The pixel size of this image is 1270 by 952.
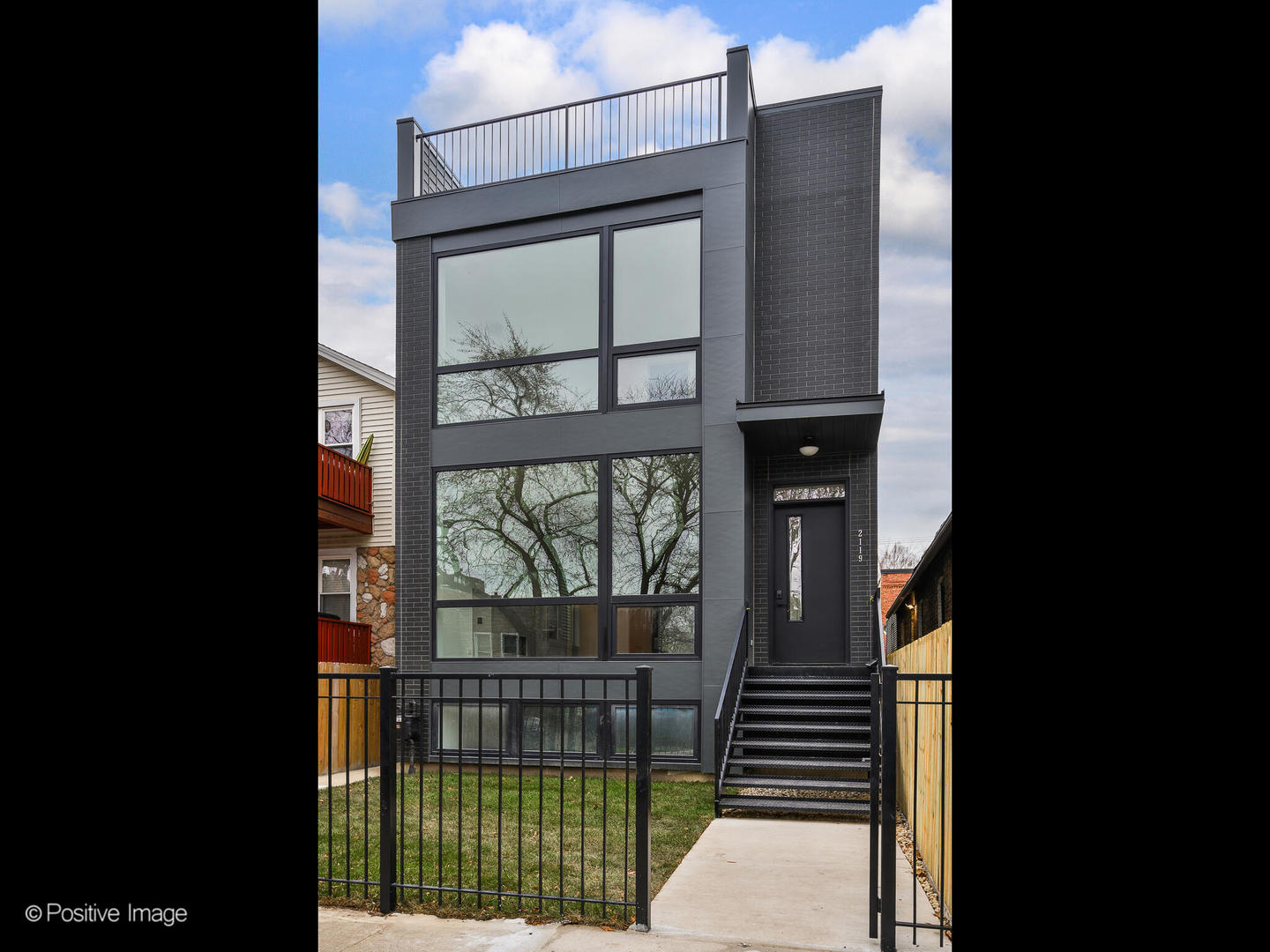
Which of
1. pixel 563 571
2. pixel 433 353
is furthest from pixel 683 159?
pixel 563 571

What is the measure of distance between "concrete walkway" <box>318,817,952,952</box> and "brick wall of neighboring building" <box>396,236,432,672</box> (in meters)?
5.16

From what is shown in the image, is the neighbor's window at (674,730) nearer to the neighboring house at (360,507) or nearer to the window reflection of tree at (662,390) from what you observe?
the window reflection of tree at (662,390)

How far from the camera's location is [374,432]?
1282 centimetres

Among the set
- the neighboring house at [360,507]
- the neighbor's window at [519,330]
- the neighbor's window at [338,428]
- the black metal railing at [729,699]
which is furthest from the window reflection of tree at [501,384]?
the neighbor's window at [338,428]

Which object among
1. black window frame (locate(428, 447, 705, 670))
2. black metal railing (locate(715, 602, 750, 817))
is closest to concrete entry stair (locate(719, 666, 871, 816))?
black metal railing (locate(715, 602, 750, 817))

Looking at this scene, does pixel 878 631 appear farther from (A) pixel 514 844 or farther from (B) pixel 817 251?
(A) pixel 514 844

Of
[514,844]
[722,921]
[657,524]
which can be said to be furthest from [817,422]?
[722,921]

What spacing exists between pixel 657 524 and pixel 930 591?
13.3 ft

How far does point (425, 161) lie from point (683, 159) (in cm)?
314

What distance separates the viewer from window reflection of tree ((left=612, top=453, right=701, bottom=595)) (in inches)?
351

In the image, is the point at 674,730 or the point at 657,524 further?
the point at 657,524
